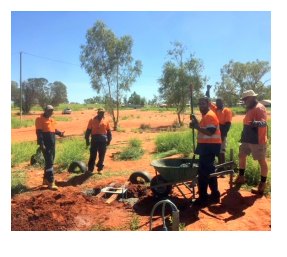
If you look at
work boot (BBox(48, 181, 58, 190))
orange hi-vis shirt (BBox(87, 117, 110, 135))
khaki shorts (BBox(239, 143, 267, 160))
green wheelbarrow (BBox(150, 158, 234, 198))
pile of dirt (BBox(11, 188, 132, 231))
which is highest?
orange hi-vis shirt (BBox(87, 117, 110, 135))

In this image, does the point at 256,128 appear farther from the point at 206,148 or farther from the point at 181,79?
the point at 181,79

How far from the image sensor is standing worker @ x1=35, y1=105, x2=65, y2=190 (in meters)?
7.40

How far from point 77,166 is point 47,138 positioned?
181 centimetres

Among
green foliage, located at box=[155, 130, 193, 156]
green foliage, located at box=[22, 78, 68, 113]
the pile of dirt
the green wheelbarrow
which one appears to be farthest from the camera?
green foliage, located at box=[22, 78, 68, 113]

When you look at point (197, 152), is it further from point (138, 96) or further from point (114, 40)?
point (138, 96)

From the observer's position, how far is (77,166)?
9078 mm

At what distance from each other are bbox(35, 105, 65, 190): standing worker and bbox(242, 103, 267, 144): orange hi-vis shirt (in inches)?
156

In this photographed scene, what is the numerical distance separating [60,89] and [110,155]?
3484 centimetres

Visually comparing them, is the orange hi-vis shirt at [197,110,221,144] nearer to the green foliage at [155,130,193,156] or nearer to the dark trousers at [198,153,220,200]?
the dark trousers at [198,153,220,200]

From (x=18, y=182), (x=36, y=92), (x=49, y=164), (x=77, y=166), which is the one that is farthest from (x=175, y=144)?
(x=36, y=92)

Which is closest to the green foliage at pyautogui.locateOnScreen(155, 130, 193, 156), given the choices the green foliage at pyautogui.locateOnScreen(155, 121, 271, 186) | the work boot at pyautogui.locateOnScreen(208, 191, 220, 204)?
the green foliage at pyautogui.locateOnScreen(155, 121, 271, 186)

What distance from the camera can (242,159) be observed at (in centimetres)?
694

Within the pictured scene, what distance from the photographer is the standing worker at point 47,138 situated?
7398 mm
